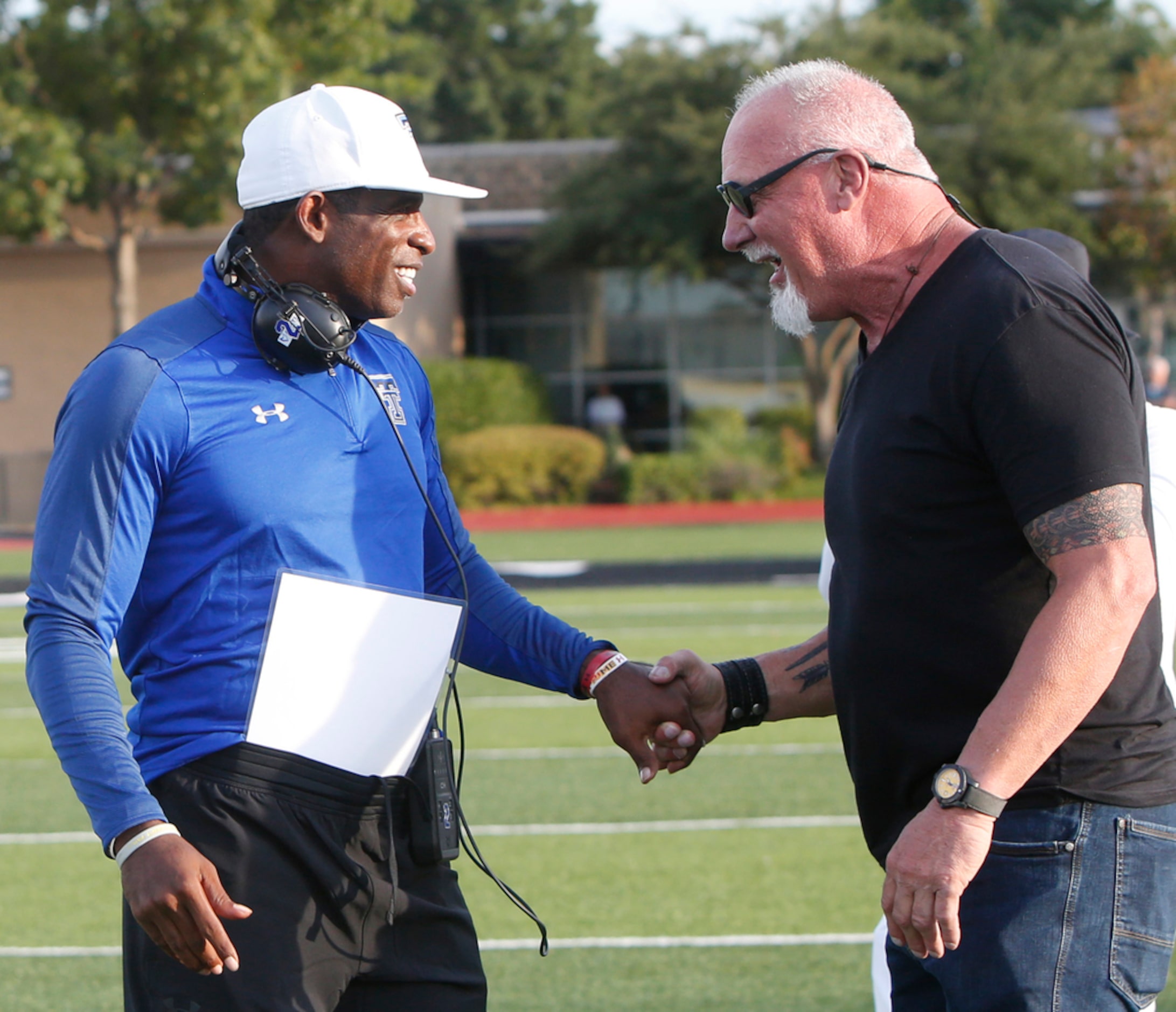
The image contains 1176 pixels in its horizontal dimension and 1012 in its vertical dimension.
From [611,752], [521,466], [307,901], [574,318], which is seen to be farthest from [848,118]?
[574,318]

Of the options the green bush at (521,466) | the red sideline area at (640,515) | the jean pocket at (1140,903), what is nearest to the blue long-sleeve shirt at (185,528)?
the jean pocket at (1140,903)

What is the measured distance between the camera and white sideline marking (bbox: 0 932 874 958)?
18.9 feet

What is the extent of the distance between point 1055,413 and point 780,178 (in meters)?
0.75

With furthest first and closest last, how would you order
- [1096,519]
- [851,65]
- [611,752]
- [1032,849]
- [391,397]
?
1. [851,65]
2. [611,752]
3. [391,397]
4. [1032,849]
5. [1096,519]

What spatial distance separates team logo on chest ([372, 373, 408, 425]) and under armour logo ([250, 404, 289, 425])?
27 cm

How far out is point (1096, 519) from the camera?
2.52 metres

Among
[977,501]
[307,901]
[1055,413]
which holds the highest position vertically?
[1055,413]

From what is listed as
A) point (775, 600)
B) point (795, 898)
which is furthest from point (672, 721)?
point (775, 600)

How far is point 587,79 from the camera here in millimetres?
58219

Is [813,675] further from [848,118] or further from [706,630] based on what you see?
[706,630]

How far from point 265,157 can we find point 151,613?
93 cm

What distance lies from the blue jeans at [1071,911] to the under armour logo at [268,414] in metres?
1.54

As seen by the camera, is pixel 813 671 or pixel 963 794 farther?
pixel 813 671

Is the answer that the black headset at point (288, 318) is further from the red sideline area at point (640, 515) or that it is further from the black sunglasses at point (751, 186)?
the red sideline area at point (640, 515)
